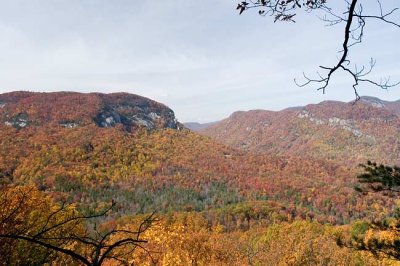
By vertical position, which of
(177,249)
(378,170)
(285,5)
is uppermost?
(285,5)

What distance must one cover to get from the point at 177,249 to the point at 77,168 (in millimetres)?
179452

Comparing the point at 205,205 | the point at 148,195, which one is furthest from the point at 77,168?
A: the point at 205,205

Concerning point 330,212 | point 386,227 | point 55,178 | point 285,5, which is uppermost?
point 285,5

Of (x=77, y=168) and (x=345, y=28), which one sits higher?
(x=345, y=28)

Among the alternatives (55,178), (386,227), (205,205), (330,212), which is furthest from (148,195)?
(386,227)

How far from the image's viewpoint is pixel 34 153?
191000 millimetres

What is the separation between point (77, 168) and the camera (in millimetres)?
192000

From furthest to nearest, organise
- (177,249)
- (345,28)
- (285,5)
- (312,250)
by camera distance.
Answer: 1. (312,250)
2. (177,249)
3. (285,5)
4. (345,28)

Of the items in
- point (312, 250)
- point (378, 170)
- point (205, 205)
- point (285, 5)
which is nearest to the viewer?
point (285, 5)

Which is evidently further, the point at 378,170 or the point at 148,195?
the point at 148,195

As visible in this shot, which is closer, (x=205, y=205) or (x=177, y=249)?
(x=177, y=249)

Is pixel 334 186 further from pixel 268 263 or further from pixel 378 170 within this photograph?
pixel 378 170

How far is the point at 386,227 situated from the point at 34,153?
652 feet

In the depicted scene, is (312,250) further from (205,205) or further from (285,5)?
(205,205)
